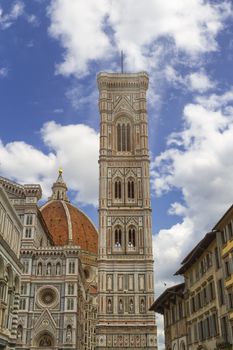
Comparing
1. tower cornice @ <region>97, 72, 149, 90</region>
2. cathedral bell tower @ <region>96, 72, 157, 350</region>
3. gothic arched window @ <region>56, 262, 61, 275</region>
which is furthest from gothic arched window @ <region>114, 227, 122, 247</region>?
tower cornice @ <region>97, 72, 149, 90</region>

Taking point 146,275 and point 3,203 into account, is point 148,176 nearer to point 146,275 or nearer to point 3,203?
point 146,275

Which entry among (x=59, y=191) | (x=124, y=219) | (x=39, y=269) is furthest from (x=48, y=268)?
(x=59, y=191)

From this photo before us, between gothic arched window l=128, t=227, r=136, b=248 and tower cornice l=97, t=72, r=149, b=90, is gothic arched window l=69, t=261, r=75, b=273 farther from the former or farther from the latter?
tower cornice l=97, t=72, r=149, b=90

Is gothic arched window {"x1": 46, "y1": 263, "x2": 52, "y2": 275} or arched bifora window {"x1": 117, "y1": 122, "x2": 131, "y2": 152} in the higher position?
arched bifora window {"x1": 117, "y1": 122, "x2": 131, "y2": 152}

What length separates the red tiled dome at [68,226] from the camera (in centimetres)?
10262

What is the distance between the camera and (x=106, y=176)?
231 ft

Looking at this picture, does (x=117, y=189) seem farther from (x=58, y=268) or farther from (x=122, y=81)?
(x=122, y=81)

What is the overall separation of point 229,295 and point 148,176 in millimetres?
45008

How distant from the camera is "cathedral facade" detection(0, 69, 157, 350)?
60.4 m

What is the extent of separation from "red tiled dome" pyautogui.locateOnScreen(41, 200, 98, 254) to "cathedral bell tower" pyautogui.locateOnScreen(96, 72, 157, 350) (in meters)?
33.2

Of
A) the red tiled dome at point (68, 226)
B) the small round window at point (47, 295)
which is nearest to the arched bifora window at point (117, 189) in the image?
the small round window at point (47, 295)

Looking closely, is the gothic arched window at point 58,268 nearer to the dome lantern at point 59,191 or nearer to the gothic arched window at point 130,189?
the gothic arched window at point 130,189

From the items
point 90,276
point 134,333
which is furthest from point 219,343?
point 90,276

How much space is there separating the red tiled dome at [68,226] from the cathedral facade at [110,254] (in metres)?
24.7
